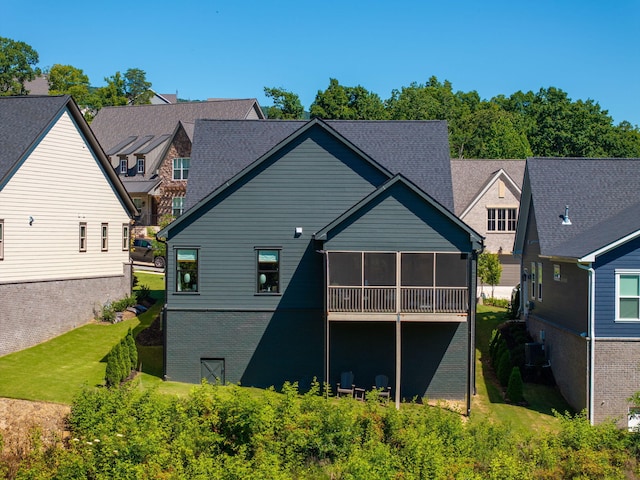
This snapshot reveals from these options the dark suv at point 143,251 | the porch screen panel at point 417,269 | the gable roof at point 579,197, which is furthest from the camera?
the dark suv at point 143,251

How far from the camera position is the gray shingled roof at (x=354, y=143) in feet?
95.8

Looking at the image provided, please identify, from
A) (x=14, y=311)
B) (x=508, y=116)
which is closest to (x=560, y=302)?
(x=14, y=311)

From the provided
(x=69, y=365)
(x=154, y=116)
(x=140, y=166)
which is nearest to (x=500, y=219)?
(x=140, y=166)

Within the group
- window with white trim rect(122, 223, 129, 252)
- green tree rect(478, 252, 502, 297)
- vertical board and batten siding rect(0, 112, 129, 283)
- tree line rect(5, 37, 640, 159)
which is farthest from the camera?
Result: tree line rect(5, 37, 640, 159)

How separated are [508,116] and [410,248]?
2485 inches

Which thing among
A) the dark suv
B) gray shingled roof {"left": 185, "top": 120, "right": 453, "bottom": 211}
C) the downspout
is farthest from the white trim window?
the dark suv

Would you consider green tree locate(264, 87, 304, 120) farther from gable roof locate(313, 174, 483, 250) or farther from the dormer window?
gable roof locate(313, 174, 483, 250)

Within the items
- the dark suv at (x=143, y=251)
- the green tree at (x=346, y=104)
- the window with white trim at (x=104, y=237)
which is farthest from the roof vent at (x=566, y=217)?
the green tree at (x=346, y=104)

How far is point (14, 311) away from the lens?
28.3 m

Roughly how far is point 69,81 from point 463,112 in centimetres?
4427

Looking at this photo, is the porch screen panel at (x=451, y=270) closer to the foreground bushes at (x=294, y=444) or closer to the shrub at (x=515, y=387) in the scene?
the shrub at (x=515, y=387)

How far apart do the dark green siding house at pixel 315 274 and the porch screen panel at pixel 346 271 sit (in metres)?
0.04

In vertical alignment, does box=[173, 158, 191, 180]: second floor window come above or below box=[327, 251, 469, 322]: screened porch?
above

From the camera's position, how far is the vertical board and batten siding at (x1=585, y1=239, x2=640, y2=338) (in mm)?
24516
